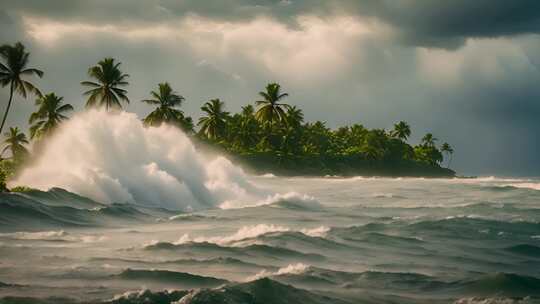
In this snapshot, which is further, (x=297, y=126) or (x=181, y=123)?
(x=297, y=126)

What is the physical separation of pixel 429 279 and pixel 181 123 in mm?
60259

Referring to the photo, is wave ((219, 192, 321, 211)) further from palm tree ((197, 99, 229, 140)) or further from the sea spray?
palm tree ((197, 99, 229, 140))

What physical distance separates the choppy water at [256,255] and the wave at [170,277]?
0.02 metres

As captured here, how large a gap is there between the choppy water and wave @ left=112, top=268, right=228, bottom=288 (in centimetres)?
2

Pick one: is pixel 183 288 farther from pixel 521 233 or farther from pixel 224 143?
pixel 224 143

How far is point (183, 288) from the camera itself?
964 cm

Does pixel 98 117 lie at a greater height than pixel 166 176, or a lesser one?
greater

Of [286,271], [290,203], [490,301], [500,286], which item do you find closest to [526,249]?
[500,286]

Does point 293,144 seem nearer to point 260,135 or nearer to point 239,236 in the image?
point 260,135

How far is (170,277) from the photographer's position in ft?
34.1

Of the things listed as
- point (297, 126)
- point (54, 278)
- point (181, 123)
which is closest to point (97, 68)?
point (181, 123)

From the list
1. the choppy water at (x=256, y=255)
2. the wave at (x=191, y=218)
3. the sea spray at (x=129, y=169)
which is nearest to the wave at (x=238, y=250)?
the choppy water at (x=256, y=255)

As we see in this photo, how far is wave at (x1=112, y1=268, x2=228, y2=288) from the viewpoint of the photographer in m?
10.1

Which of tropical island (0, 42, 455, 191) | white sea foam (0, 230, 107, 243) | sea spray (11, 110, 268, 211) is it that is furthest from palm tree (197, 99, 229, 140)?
white sea foam (0, 230, 107, 243)
